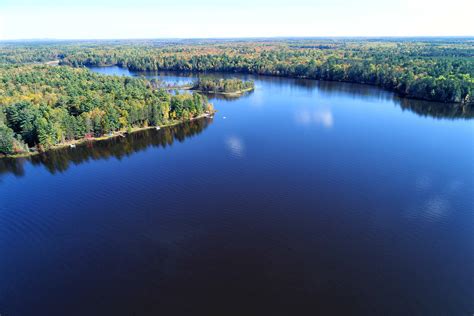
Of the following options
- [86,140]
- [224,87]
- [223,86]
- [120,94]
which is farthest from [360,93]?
[86,140]

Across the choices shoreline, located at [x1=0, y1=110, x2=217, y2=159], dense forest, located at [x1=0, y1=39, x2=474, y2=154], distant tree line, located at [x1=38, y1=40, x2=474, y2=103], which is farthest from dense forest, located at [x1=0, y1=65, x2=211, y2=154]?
distant tree line, located at [x1=38, y1=40, x2=474, y2=103]

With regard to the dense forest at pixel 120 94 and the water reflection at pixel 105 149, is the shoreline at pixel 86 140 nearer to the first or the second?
the dense forest at pixel 120 94

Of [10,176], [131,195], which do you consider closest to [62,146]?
[10,176]

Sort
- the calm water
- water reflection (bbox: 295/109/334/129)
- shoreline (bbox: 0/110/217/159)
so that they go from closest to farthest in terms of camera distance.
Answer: the calm water
shoreline (bbox: 0/110/217/159)
water reflection (bbox: 295/109/334/129)

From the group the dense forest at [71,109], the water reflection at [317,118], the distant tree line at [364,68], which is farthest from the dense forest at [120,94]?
the water reflection at [317,118]

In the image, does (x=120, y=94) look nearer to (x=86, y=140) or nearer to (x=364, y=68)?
(x=86, y=140)

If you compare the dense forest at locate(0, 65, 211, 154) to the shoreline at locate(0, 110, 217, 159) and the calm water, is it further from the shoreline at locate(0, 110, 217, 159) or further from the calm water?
the calm water
